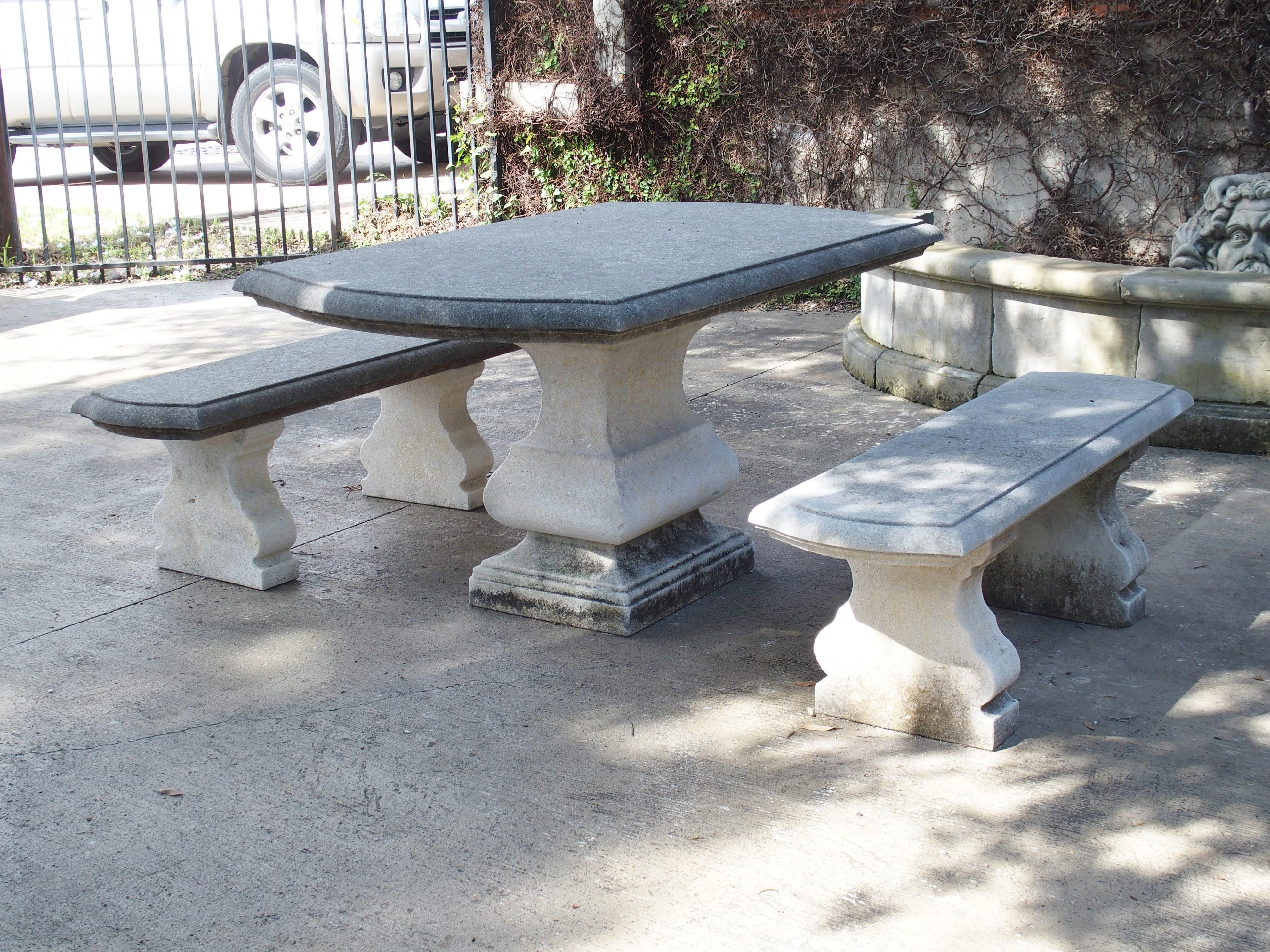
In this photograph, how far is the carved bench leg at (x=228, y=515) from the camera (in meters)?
3.94

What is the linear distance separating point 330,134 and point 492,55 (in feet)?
3.98

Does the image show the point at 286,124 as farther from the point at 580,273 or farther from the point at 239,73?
the point at 580,273

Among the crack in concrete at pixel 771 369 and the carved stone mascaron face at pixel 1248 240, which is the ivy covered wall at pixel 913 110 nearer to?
the crack in concrete at pixel 771 369

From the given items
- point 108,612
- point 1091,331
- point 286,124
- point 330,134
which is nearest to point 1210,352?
point 1091,331

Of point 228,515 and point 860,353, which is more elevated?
point 860,353

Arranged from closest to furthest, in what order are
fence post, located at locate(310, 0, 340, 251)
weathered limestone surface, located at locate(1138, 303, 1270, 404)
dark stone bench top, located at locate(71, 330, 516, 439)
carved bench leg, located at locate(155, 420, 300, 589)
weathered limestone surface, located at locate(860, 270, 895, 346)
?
dark stone bench top, located at locate(71, 330, 516, 439)
carved bench leg, located at locate(155, 420, 300, 589)
weathered limestone surface, located at locate(1138, 303, 1270, 404)
weathered limestone surface, located at locate(860, 270, 895, 346)
fence post, located at locate(310, 0, 340, 251)

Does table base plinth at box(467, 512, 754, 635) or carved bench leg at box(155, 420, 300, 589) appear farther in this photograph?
carved bench leg at box(155, 420, 300, 589)

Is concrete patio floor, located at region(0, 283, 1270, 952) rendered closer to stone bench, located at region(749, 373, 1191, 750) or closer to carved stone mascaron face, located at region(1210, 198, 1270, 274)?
stone bench, located at region(749, 373, 1191, 750)

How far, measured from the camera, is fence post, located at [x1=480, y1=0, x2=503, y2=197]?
28.9ft

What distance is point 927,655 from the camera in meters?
2.97

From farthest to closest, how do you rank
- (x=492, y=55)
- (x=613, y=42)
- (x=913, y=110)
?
(x=492, y=55) < (x=613, y=42) < (x=913, y=110)

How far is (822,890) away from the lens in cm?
243

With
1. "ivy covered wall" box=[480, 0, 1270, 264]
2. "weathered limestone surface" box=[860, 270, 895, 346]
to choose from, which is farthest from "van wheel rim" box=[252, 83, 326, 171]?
"weathered limestone surface" box=[860, 270, 895, 346]

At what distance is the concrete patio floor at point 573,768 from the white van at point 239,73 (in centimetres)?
592
